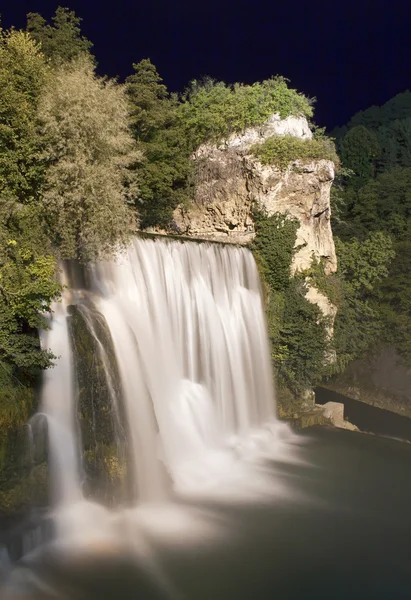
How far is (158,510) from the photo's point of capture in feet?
43.5

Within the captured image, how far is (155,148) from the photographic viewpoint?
75.5 feet

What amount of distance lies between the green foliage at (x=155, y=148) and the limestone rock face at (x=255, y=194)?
1101 millimetres

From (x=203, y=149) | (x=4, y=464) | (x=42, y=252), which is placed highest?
(x=203, y=149)

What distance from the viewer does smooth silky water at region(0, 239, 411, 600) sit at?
11070 millimetres

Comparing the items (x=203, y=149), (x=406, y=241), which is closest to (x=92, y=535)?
(x=203, y=149)

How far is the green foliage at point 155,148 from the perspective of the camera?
75.8 ft

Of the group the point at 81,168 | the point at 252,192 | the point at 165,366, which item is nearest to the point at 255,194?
the point at 252,192

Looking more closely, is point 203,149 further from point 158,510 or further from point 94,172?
point 158,510

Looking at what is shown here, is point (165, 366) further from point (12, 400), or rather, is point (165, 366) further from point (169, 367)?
point (12, 400)

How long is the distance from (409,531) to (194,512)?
5.51 meters

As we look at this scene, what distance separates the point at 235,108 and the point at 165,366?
44.4ft

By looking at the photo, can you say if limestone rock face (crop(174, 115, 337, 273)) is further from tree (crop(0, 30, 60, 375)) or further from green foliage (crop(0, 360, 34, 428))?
green foliage (crop(0, 360, 34, 428))

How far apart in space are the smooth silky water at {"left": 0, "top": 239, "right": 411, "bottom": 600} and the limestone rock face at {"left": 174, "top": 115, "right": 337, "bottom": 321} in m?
4.44

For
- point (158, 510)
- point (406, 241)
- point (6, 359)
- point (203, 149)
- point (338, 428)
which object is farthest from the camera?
point (406, 241)
